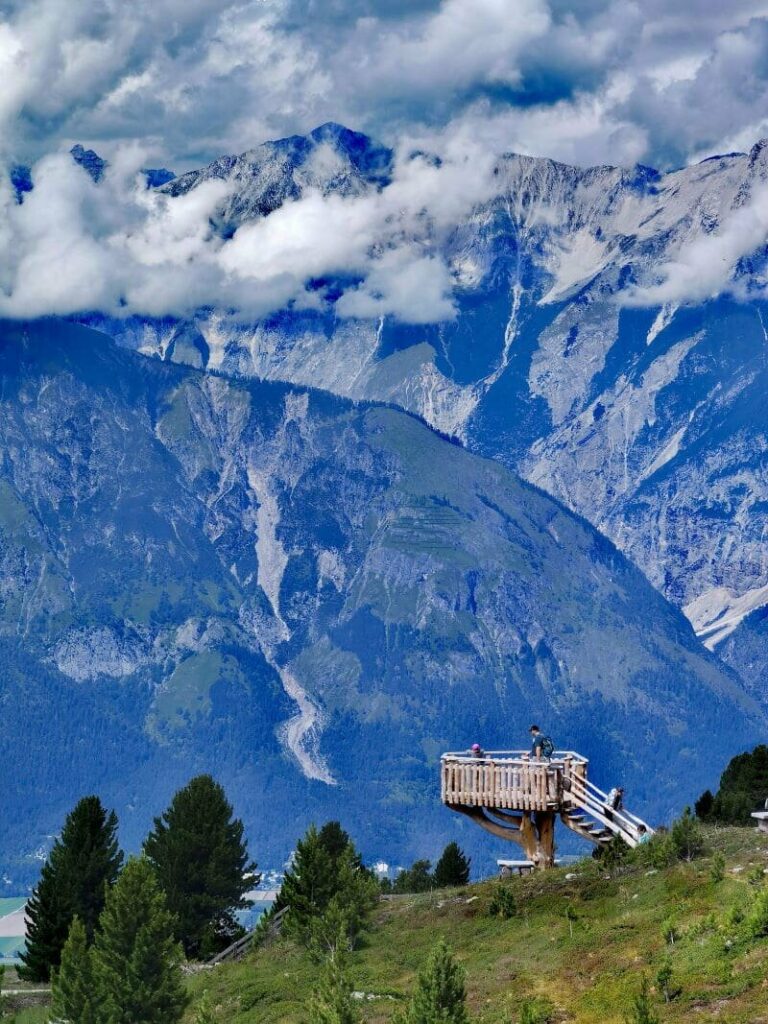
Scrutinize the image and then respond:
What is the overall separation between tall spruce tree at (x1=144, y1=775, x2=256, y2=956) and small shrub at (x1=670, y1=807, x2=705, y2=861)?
4183 cm

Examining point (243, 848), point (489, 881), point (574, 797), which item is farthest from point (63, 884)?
point (574, 797)

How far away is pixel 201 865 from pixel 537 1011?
2412 inches

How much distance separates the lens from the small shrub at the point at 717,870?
84.2 m

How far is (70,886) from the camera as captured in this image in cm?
12281

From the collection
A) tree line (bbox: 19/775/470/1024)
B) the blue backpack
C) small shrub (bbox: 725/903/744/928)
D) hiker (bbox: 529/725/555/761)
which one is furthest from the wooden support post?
small shrub (bbox: 725/903/744/928)

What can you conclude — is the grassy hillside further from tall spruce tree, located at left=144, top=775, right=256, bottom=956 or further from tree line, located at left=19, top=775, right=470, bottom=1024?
tall spruce tree, located at left=144, top=775, right=256, bottom=956

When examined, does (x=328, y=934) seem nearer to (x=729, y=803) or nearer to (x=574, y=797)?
(x=574, y=797)

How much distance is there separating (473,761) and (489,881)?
25.4 feet

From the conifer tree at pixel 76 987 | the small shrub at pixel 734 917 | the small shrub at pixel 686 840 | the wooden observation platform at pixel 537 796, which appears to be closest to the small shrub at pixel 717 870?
the small shrub at pixel 686 840

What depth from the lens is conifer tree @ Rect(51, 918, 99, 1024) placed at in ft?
271

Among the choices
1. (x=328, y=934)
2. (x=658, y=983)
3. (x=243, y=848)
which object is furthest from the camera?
(x=243, y=848)

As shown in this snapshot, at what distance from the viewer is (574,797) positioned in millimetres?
94750

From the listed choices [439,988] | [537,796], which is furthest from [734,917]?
→ [537,796]

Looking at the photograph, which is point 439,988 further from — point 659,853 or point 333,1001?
point 659,853
